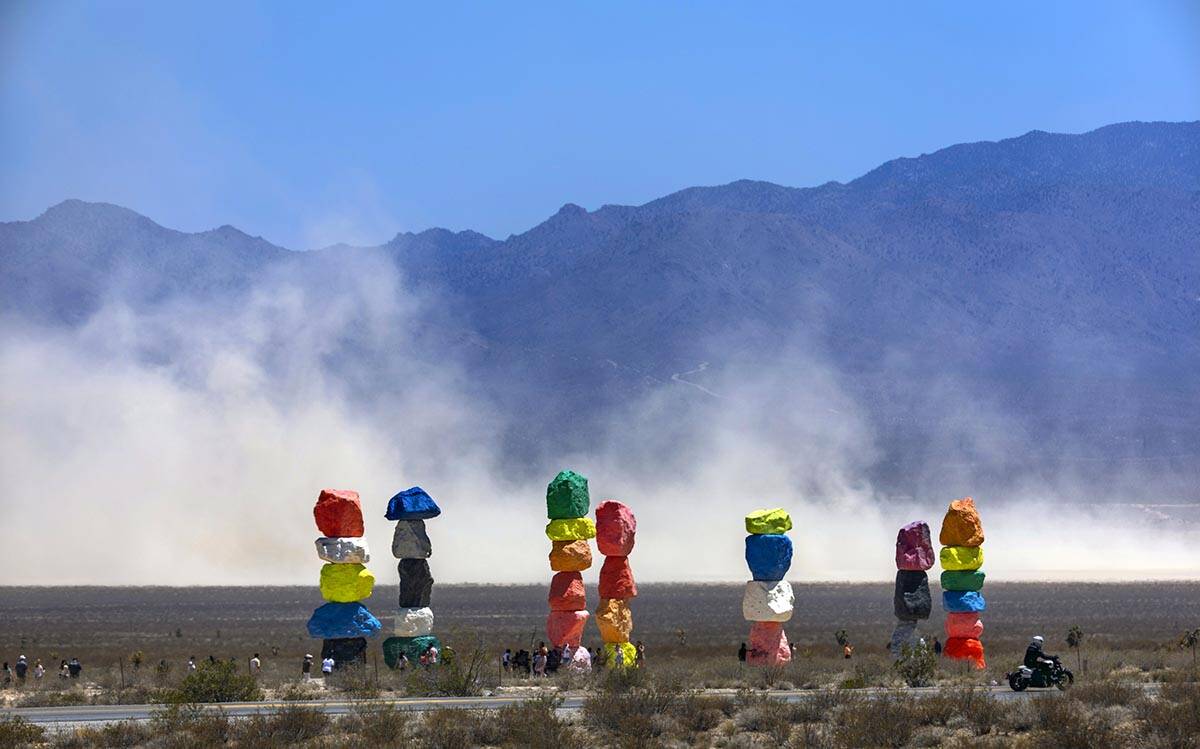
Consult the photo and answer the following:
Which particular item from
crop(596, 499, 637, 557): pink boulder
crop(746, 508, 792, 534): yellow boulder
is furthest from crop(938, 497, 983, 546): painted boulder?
crop(596, 499, 637, 557): pink boulder

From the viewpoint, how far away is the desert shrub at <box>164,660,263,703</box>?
29672mm

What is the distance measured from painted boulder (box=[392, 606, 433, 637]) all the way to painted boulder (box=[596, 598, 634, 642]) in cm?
410

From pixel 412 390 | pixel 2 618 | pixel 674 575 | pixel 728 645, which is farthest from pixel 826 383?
pixel 728 645

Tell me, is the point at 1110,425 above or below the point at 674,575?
above

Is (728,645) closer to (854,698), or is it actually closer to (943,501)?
(854,698)

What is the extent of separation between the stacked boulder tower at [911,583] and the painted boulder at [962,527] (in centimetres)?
79

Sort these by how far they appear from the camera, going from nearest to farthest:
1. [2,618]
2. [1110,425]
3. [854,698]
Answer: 1. [854,698]
2. [2,618]
3. [1110,425]

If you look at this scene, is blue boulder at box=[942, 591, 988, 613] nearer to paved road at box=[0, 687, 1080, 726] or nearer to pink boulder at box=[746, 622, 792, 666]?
pink boulder at box=[746, 622, 792, 666]

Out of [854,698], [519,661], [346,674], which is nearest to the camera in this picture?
[854,698]

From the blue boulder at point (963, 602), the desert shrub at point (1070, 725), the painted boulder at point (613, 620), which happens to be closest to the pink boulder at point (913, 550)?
the blue boulder at point (963, 602)

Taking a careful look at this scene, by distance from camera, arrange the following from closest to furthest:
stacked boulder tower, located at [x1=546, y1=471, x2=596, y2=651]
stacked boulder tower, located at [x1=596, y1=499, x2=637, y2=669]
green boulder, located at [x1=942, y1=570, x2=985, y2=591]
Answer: stacked boulder tower, located at [x1=596, y1=499, x2=637, y2=669], stacked boulder tower, located at [x1=546, y1=471, x2=596, y2=651], green boulder, located at [x1=942, y1=570, x2=985, y2=591]

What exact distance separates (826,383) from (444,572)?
246 feet

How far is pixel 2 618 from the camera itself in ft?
258

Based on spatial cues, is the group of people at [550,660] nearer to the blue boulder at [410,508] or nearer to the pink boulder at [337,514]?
the blue boulder at [410,508]
